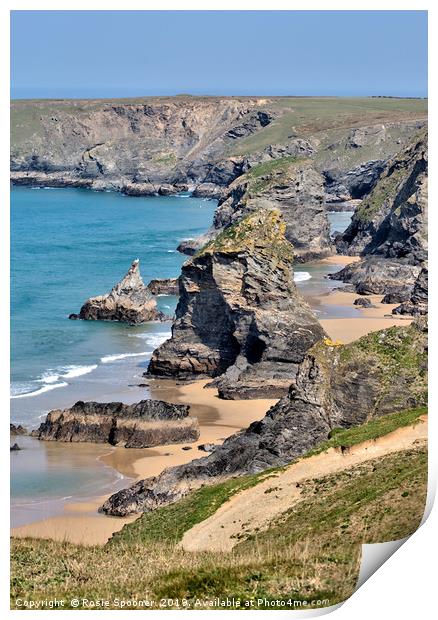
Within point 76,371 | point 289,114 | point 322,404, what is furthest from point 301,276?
point 289,114

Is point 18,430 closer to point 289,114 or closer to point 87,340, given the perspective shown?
point 87,340

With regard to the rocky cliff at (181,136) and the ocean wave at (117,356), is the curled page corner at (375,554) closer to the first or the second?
the ocean wave at (117,356)

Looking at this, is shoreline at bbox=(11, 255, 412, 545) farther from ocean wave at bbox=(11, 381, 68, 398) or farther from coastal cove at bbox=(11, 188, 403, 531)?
ocean wave at bbox=(11, 381, 68, 398)

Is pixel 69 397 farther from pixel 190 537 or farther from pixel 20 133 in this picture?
pixel 20 133

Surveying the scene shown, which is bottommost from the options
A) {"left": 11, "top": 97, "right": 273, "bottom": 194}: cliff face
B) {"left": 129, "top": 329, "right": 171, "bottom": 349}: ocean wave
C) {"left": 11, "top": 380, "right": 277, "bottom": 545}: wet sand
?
{"left": 11, "top": 380, "right": 277, "bottom": 545}: wet sand

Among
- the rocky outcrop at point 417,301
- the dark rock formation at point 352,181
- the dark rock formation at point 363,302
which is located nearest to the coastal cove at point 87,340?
the dark rock formation at point 363,302

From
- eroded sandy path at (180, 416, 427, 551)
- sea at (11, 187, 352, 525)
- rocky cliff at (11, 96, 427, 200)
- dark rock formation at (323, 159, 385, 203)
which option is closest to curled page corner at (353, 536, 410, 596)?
eroded sandy path at (180, 416, 427, 551)
